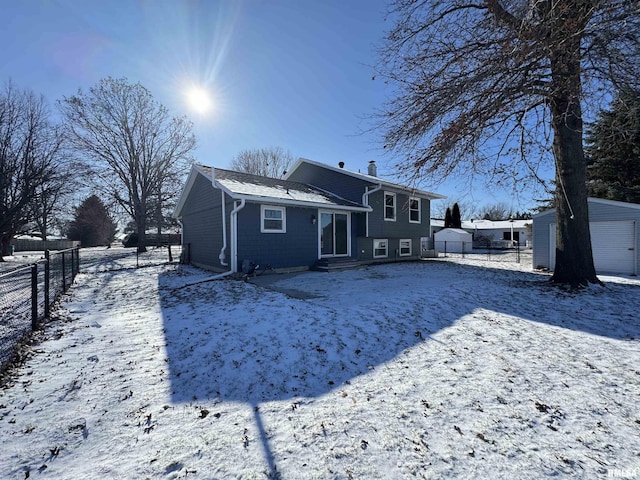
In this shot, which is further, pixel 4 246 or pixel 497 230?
pixel 497 230

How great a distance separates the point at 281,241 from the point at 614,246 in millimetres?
13159

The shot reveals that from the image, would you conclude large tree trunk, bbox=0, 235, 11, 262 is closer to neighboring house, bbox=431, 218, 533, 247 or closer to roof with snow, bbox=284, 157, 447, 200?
roof with snow, bbox=284, 157, 447, 200

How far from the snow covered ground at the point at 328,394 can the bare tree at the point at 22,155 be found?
61.3 feet

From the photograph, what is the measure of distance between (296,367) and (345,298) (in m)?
3.17

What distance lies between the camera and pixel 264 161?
1203 inches

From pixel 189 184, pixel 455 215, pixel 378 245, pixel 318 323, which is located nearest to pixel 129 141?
pixel 189 184

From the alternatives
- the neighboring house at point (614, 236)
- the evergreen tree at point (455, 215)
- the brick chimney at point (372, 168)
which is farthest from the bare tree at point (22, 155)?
the evergreen tree at point (455, 215)

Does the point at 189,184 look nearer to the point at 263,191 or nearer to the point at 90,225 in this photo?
the point at 263,191

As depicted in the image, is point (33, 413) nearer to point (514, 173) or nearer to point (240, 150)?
point (514, 173)

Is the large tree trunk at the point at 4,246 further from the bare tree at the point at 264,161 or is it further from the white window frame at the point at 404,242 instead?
the white window frame at the point at 404,242

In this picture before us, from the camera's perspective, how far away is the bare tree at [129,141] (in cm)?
2155

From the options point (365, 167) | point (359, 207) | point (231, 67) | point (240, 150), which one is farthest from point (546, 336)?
point (240, 150)

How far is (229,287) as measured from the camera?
7.95 m

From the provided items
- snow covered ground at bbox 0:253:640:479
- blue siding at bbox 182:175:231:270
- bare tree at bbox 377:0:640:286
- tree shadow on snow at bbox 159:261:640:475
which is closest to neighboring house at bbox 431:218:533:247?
bare tree at bbox 377:0:640:286
